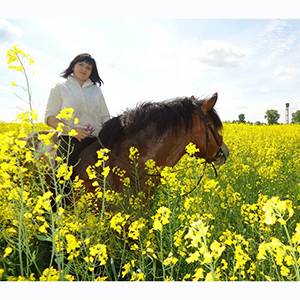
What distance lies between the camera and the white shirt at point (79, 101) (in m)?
3.10

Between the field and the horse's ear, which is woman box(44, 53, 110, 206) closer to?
the field

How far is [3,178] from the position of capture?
1.81 m

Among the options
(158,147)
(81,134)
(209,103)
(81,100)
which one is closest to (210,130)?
(209,103)

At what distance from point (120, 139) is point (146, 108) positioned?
1.44 ft

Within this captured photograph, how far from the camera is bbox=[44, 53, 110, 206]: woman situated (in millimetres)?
2984

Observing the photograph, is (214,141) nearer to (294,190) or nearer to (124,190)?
(124,190)

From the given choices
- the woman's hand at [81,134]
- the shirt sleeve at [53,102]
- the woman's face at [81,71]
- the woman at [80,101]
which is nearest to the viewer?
the woman's hand at [81,134]

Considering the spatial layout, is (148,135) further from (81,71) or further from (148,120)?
(81,71)

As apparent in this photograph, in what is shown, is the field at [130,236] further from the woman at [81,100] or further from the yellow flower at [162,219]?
the woman at [81,100]

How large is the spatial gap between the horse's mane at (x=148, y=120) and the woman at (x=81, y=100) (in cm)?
32

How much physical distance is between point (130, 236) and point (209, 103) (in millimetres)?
1781

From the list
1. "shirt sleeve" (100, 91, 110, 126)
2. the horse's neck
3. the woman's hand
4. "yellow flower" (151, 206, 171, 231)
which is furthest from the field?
"shirt sleeve" (100, 91, 110, 126)

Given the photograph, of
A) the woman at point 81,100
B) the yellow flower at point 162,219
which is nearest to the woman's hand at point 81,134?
the woman at point 81,100

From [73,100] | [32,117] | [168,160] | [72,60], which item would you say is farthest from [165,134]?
[72,60]
